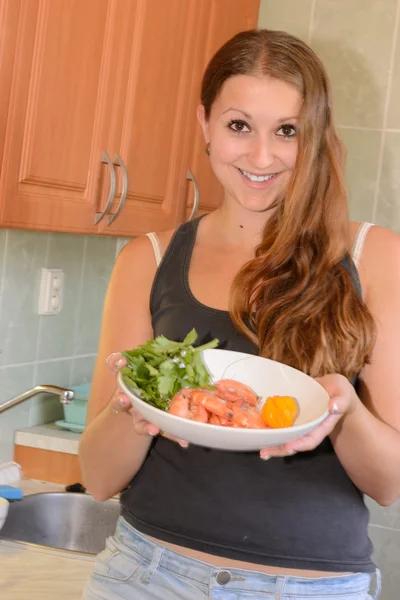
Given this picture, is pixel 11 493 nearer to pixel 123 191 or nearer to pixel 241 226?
pixel 123 191

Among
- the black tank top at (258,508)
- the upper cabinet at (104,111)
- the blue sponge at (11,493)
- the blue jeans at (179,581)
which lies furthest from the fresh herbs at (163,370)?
the blue sponge at (11,493)

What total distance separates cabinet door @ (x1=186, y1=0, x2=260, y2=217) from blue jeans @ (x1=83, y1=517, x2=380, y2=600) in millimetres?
1258

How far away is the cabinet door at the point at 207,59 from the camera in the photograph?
2.22 meters

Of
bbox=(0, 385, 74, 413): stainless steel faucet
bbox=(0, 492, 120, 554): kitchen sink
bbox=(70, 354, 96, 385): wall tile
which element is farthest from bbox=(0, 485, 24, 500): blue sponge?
bbox=(70, 354, 96, 385): wall tile

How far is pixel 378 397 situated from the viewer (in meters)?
1.17

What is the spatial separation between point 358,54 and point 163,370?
1990 millimetres

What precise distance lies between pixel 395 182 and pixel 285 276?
164cm

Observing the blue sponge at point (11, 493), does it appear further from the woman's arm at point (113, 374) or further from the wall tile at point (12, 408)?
the woman's arm at point (113, 374)

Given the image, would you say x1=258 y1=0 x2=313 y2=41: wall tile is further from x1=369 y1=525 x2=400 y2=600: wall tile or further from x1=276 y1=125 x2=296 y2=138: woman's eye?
x1=276 y1=125 x2=296 y2=138: woman's eye

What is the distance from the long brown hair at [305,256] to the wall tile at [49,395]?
1179 mm

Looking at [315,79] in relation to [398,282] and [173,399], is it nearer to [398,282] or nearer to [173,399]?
[398,282]

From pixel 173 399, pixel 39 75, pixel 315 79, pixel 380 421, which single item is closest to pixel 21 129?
pixel 39 75

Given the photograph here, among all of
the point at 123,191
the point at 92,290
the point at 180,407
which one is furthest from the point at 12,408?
the point at 180,407

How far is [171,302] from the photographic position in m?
1.27
